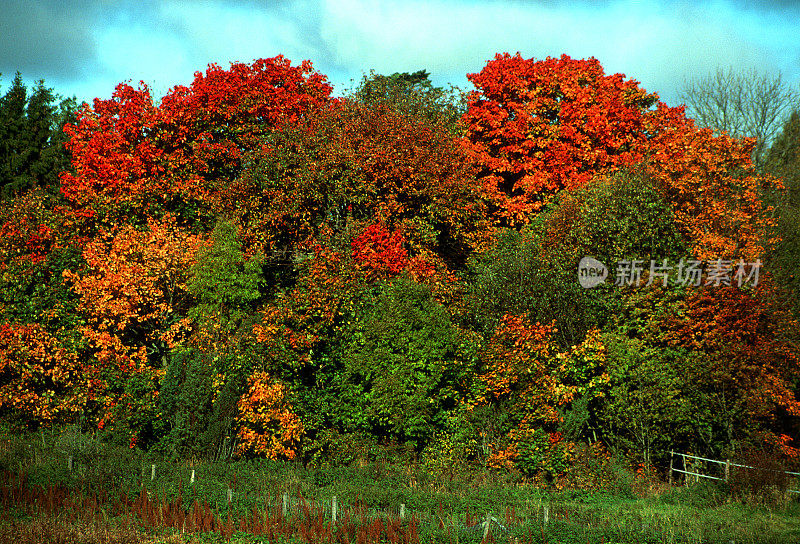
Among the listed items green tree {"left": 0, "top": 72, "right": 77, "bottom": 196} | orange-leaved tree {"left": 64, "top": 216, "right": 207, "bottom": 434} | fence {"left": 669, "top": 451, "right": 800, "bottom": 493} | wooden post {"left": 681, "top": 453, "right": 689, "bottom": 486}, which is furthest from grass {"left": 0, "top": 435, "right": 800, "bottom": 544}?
green tree {"left": 0, "top": 72, "right": 77, "bottom": 196}

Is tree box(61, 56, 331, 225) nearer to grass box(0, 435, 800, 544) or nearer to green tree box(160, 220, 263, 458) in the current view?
green tree box(160, 220, 263, 458)

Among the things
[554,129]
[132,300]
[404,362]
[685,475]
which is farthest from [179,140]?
[685,475]

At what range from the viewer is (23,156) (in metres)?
47.0

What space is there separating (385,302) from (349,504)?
830 cm

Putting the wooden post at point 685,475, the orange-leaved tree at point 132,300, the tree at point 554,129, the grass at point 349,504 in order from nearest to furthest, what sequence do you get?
1. the grass at point 349,504
2. the wooden post at point 685,475
3. the orange-leaved tree at point 132,300
4. the tree at point 554,129

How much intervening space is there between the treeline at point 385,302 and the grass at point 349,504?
2.15 meters

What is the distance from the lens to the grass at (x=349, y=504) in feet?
49.4


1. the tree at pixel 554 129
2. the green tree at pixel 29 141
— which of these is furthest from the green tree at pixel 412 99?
the green tree at pixel 29 141

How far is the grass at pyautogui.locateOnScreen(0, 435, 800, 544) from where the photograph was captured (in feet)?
49.4

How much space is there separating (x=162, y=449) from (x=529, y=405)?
13.3 metres

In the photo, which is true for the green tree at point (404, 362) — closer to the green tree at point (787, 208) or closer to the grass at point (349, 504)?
the grass at point (349, 504)

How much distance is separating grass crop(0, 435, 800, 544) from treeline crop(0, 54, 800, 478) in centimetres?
215

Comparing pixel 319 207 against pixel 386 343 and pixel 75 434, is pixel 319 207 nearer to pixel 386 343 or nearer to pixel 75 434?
pixel 386 343

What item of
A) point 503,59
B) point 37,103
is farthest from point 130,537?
point 37,103
